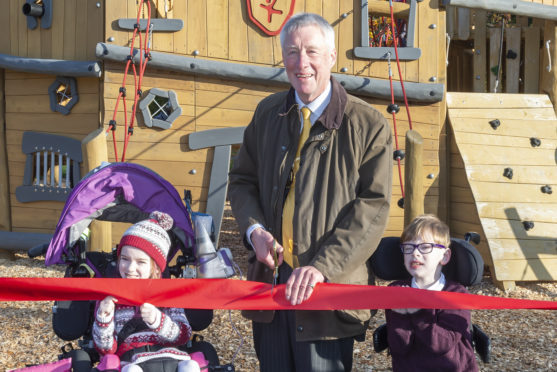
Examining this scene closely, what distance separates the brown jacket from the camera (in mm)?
2787

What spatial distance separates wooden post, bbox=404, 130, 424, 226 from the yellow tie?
3.28 m

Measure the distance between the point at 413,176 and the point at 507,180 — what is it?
149cm

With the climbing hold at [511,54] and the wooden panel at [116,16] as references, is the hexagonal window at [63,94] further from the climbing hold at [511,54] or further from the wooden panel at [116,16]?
the climbing hold at [511,54]

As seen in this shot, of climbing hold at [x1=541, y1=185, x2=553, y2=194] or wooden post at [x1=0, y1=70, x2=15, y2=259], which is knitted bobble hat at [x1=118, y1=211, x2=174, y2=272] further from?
wooden post at [x1=0, y1=70, x2=15, y2=259]

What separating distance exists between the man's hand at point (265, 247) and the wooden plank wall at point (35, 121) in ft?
16.6

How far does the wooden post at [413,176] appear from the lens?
6.08 meters

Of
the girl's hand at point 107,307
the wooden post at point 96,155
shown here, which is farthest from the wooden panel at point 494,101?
the girl's hand at point 107,307

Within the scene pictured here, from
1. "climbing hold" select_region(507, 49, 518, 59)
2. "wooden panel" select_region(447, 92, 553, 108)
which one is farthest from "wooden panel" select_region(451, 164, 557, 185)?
"climbing hold" select_region(507, 49, 518, 59)

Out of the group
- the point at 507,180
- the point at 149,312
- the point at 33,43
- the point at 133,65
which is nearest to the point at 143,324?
the point at 149,312

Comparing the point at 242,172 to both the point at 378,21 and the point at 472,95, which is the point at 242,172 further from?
the point at 378,21

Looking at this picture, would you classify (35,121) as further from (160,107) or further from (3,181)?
(160,107)

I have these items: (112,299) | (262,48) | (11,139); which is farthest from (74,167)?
(112,299)

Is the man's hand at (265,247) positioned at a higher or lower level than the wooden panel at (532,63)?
lower

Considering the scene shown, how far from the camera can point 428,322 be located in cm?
305
